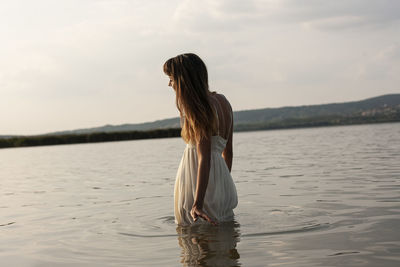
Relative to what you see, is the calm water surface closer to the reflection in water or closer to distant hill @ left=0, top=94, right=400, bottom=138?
the reflection in water

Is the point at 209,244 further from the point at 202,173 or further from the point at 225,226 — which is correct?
the point at 202,173

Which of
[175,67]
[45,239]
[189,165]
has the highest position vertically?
[175,67]

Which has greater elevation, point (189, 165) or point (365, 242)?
point (189, 165)

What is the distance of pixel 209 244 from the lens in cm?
538

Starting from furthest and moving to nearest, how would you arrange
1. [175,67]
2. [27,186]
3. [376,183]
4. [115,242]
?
[27,186]
[376,183]
[115,242]
[175,67]

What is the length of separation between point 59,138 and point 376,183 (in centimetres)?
5769

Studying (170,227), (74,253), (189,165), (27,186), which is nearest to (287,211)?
(170,227)

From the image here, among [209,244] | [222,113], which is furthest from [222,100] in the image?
[209,244]

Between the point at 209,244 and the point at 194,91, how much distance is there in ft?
5.77

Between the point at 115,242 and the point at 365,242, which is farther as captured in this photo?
the point at 115,242

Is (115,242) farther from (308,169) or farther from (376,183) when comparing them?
(308,169)

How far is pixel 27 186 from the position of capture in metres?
14.3

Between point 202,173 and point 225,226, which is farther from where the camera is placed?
point 225,226

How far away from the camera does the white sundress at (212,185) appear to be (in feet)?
18.0
